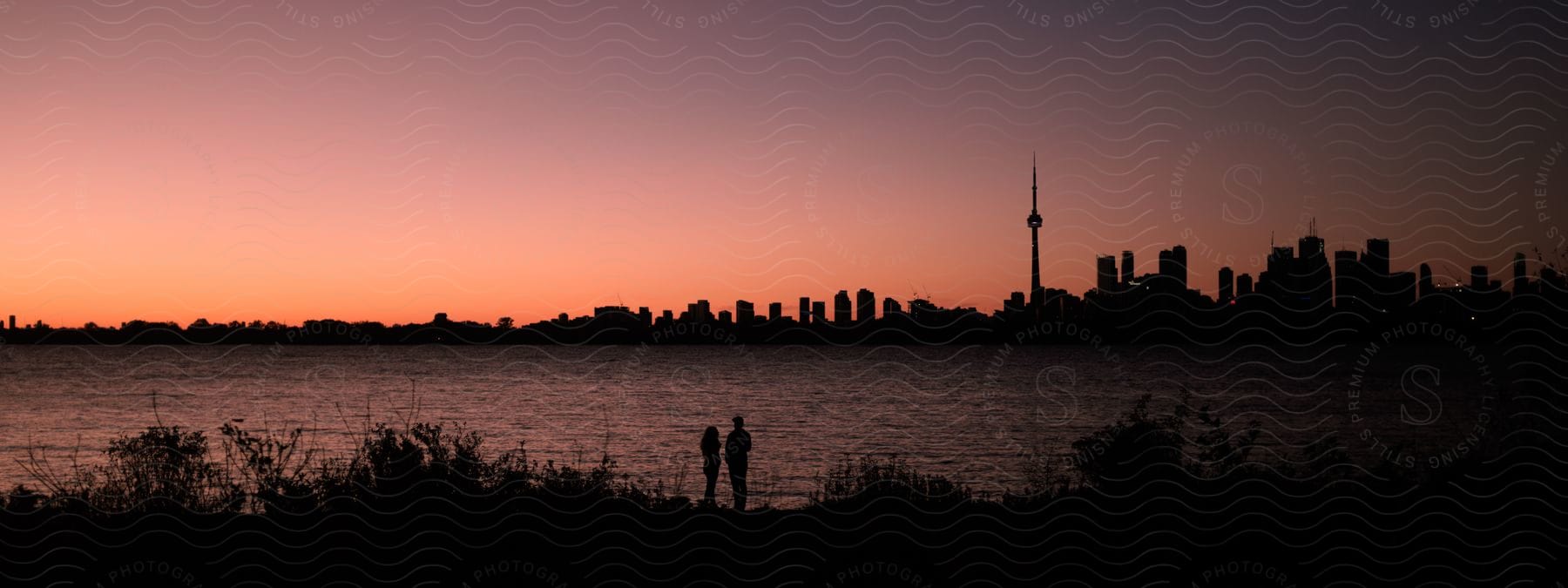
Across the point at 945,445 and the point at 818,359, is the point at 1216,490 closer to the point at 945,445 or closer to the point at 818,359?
the point at 945,445

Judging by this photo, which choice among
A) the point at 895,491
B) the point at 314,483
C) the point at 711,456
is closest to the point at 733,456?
the point at 711,456

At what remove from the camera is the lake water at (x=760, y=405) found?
33.4m

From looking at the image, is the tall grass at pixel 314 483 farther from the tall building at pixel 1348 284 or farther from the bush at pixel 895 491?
the tall building at pixel 1348 284

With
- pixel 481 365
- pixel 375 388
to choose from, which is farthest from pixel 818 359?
pixel 375 388

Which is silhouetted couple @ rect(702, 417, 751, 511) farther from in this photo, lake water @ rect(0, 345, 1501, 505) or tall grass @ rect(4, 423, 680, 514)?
lake water @ rect(0, 345, 1501, 505)

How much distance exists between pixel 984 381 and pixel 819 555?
80048 millimetres

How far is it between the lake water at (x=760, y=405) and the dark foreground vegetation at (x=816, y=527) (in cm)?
211

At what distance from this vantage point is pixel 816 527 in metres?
12.2

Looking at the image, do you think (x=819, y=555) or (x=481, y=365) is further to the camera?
(x=481, y=365)

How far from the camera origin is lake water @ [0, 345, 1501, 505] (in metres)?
33.4

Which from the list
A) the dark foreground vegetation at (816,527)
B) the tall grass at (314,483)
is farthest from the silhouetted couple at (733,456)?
the tall grass at (314,483)

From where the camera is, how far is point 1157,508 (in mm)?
12336
